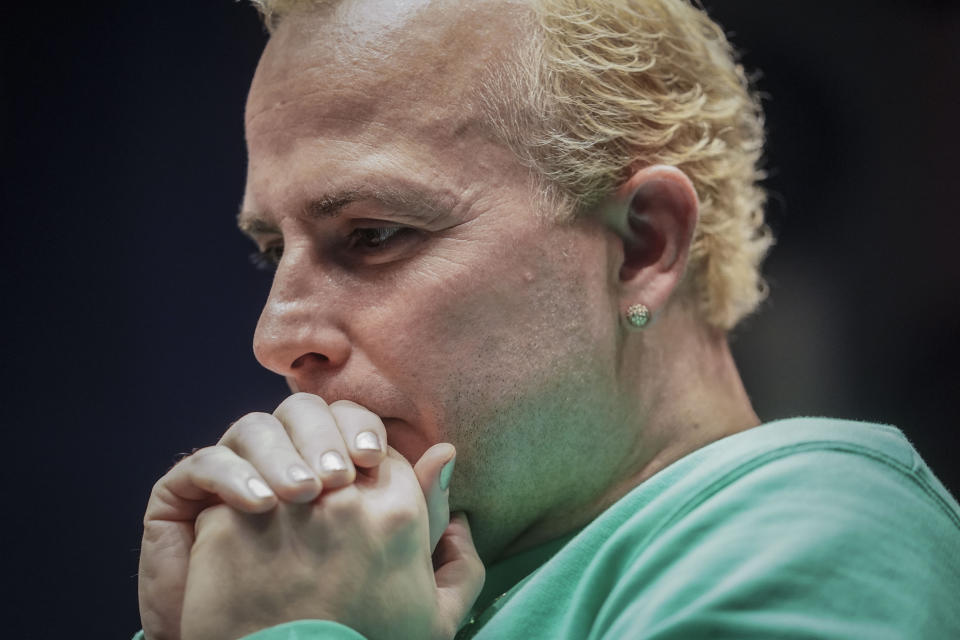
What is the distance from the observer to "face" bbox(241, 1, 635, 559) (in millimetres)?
1145

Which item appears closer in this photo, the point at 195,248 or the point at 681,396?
the point at 681,396

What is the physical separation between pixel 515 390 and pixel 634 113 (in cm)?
41

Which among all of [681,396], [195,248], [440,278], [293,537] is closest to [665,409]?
[681,396]

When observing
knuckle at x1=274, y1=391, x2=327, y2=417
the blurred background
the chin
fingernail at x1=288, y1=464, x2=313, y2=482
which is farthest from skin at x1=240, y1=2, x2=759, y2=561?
the blurred background

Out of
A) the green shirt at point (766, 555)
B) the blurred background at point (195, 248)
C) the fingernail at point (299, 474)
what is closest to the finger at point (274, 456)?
the fingernail at point (299, 474)

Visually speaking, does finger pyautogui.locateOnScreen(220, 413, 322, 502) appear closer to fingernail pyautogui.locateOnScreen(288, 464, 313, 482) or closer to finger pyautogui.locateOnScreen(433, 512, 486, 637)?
fingernail pyautogui.locateOnScreen(288, 464, 313, 482)

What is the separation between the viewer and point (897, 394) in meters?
1.90

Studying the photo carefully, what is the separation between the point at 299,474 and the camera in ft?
3.00

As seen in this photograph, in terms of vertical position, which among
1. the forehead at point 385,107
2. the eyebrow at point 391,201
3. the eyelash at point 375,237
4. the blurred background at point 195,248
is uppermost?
the forehead at point 385,107

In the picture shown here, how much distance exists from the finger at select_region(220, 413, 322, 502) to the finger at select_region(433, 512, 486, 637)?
19cm

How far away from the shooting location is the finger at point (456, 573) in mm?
1013

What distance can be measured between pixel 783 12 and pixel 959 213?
20.0 inches

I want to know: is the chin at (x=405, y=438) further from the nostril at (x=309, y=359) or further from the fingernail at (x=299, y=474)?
the fingernail at (x=299, y=474)

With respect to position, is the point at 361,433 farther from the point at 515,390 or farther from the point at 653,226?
the point at 653,226
